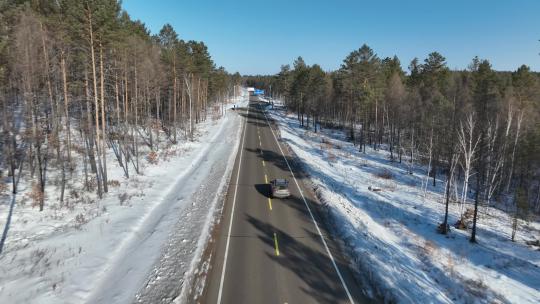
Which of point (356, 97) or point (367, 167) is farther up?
point (356, 97)

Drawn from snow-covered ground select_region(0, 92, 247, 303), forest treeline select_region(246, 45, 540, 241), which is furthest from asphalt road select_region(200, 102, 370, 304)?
forest treeline select_region(246, 45, 540, 241)

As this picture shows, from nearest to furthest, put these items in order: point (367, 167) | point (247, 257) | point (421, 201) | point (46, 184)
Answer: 1. point (247, 257)
2. point (46, 184)
3. point (421, 201)
4. point (367, 167)

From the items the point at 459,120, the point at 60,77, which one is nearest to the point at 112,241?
the point at 60,77

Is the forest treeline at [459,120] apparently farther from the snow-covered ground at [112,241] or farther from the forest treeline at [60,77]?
the forest treeline at [60,77]

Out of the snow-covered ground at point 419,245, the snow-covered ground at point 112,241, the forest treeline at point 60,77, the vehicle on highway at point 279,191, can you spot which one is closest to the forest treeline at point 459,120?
the snow-covered ground at point 419,245

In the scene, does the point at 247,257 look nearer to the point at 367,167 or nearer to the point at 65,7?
the point at 65,7

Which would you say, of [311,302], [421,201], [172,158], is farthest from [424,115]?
[311,302]

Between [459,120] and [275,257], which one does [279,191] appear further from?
[459,120]
